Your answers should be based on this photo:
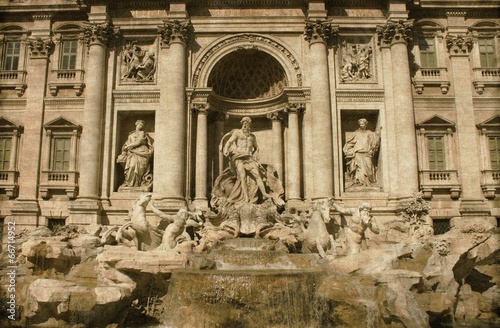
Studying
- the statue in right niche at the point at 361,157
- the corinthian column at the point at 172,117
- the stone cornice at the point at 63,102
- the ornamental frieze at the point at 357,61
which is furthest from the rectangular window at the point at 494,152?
the stone cornice at the point at 63,102

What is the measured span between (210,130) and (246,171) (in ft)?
12.7

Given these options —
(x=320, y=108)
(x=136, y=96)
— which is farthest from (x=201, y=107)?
(x=320, y=108)

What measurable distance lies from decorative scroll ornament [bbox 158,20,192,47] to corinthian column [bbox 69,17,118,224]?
2451 mm

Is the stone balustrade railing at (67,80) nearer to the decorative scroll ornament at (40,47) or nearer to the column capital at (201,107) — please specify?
the decorative scroll ornament at (40,47)

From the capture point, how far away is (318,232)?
1666cm

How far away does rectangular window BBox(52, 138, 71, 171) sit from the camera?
2098cm

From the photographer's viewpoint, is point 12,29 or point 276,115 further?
point 12,29

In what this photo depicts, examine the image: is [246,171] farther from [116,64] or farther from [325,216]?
[116,64]

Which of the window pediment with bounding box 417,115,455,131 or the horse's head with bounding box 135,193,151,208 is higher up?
the window pediment with bounding box 417,115,455,131

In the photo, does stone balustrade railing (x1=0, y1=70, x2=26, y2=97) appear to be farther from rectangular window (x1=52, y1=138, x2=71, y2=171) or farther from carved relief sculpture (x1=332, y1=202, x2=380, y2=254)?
carved relief sculpture (x1=332, y1=202, x2=380, y2=254)

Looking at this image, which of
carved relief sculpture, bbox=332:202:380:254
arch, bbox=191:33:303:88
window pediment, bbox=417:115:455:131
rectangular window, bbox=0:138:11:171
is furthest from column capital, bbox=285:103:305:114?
rectangular window, bbox=0:138:11:171

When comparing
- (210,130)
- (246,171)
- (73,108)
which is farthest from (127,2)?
(246,171)

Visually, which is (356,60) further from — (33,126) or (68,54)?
(33,126)

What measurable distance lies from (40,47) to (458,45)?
66.7ft
